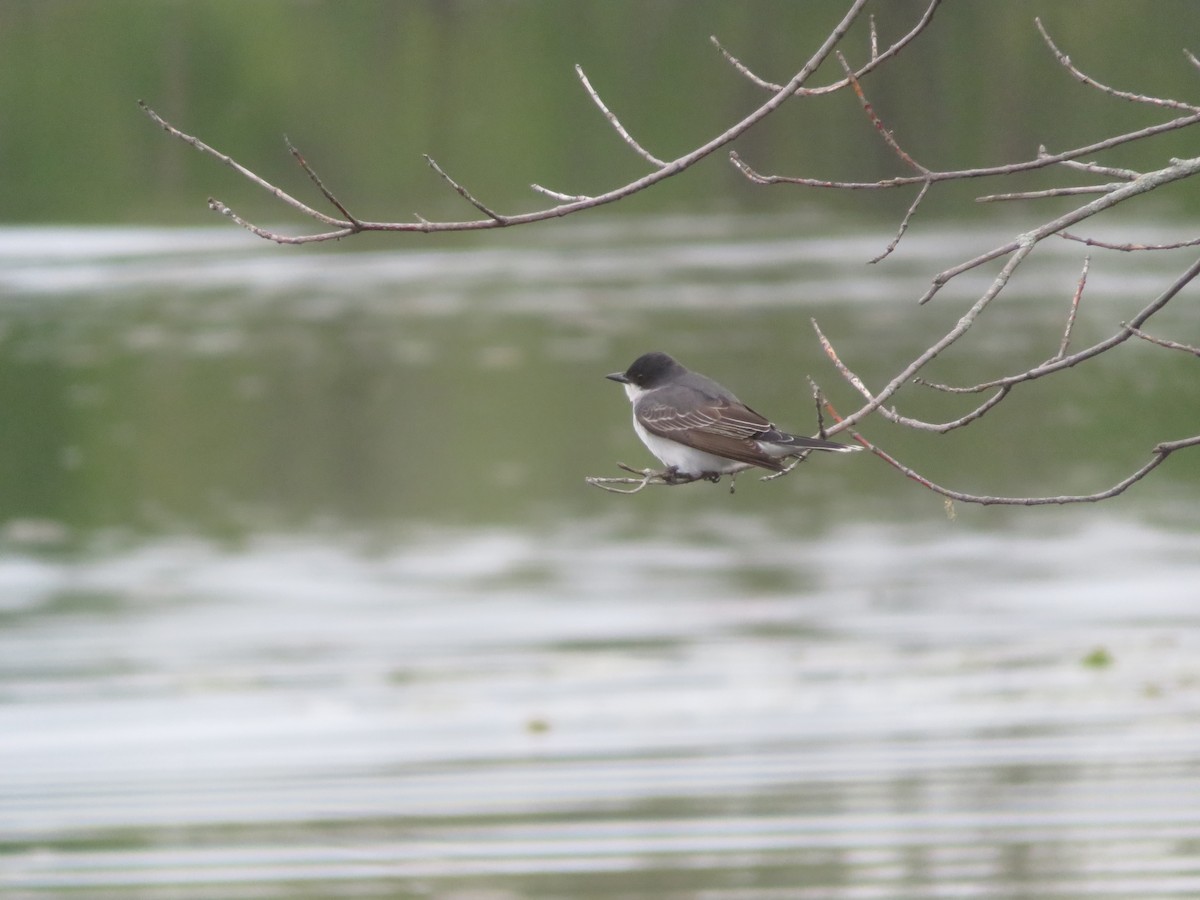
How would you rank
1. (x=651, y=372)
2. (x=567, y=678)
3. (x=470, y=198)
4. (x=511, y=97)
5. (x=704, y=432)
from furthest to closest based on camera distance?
(x=511, y=97), (x=567, y=678), (x=651, y=372), (x=704, y=432), (x=470, y=198)

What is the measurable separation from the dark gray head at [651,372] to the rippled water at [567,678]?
3.77 m

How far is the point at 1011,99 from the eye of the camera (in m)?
51.6

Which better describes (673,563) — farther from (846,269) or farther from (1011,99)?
(1011,99)

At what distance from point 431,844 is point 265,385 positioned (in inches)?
647

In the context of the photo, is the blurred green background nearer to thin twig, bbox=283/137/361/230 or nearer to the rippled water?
the rippled water

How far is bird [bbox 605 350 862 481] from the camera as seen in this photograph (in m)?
7.52

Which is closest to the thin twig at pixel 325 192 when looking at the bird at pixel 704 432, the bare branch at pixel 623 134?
the bare branch at pixel 623 134

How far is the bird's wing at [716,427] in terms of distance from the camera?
756 cm

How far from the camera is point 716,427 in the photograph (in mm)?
7672

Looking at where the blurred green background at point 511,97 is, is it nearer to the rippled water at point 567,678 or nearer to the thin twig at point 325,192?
the rippled water at point 567,678

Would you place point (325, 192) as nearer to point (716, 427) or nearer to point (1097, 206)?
point (1097, 206)

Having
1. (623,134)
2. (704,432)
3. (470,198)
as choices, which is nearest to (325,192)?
(470,198)

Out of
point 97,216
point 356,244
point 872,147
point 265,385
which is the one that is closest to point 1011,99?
point 872,147

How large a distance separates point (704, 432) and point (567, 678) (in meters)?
7.73
